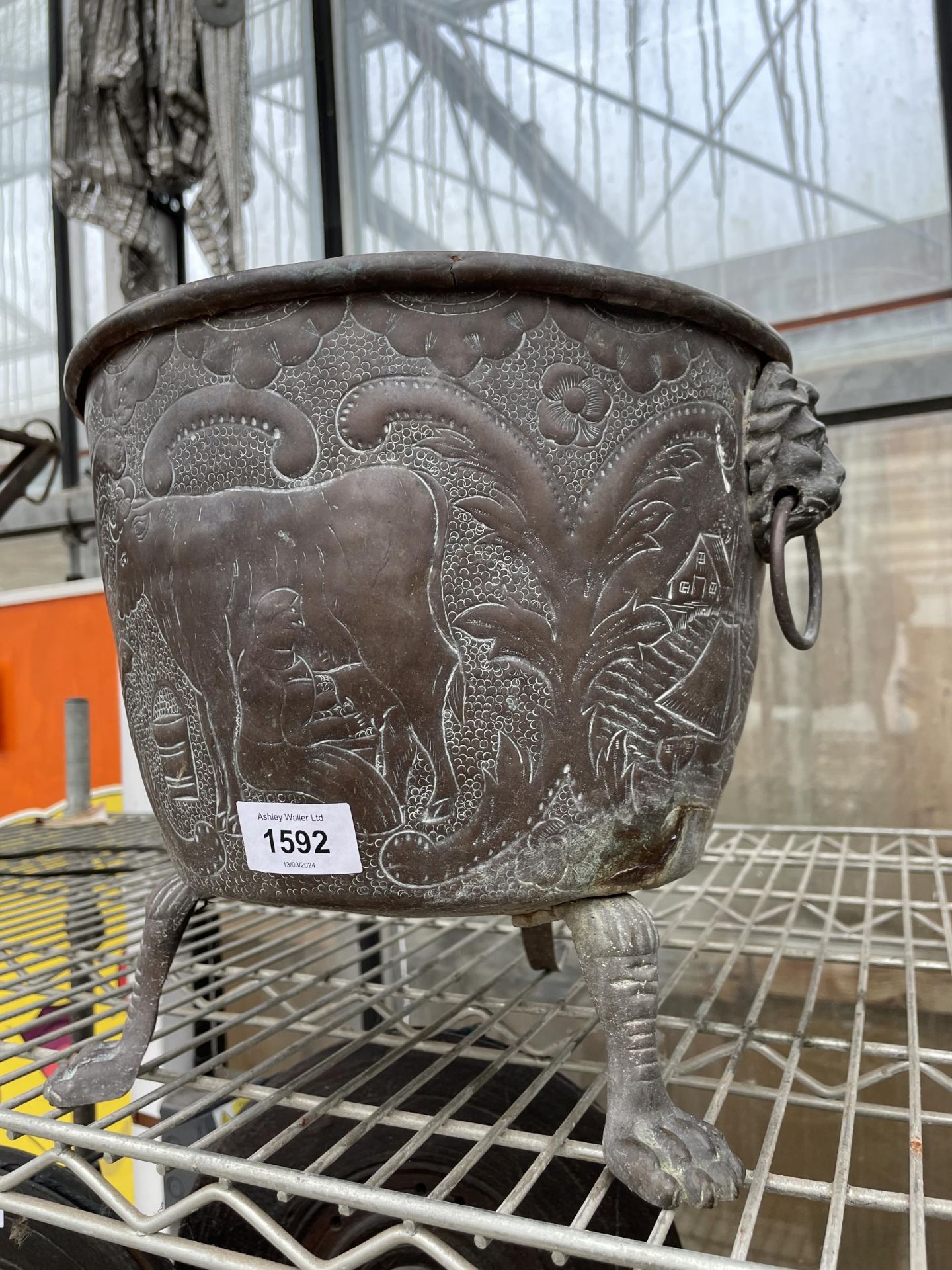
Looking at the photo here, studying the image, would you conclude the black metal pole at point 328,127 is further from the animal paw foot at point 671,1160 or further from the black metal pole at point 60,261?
the animal paw foot at point 671,1160

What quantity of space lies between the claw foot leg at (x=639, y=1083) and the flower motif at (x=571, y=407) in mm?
338

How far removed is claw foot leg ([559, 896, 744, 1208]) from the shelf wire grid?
0.07 ft

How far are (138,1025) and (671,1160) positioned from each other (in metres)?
0.48

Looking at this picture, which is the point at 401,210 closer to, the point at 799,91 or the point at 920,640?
the point at 799,91

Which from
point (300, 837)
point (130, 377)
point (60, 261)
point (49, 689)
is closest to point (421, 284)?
point (130, 377)

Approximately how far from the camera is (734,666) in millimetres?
703

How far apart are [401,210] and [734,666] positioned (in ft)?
6.29

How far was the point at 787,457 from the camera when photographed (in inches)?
28.3

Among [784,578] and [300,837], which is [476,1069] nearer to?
[300,837]

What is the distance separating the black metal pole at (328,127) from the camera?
2.24 m

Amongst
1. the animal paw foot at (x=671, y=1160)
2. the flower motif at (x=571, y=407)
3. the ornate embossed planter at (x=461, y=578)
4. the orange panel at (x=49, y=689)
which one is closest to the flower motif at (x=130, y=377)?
the ornate embossed planter at (x=461, y=578)

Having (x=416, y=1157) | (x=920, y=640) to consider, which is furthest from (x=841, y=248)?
(x=416, y=1157)

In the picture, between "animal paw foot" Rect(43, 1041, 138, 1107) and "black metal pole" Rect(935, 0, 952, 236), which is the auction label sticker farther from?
"black metal pole" Rect(935, 0, 952, 236)

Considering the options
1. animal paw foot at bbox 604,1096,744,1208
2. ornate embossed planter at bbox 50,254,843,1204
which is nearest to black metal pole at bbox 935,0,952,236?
ornate embossed planter at bbox 50,254,843,1204
